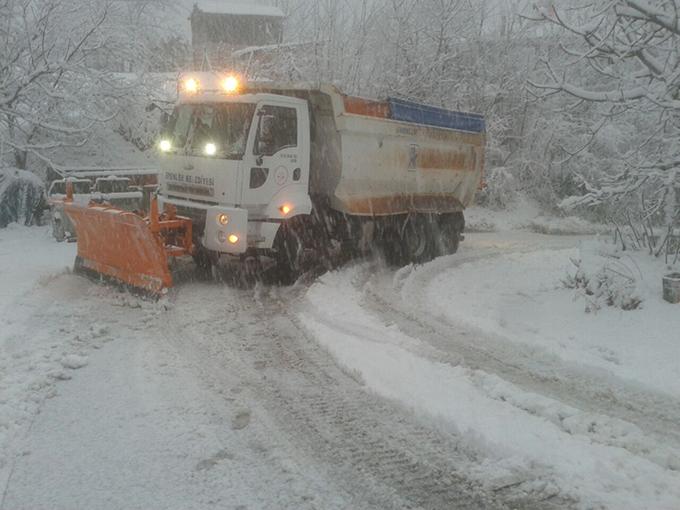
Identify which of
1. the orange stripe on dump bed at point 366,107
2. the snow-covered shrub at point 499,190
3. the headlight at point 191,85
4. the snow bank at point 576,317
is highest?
the headlight at point 191,85

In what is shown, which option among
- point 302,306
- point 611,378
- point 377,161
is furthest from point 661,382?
point 377,161

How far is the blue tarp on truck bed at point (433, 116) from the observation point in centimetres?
1041

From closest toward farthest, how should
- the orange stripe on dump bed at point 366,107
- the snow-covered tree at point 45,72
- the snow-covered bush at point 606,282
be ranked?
the snow-covered bush at point 606,282, the orange stripe on dump bed at point 366,107, the snow-covered tree at point 45,72

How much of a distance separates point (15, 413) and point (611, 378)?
4717 mm

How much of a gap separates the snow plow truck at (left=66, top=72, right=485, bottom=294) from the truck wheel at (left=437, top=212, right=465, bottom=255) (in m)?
1.29

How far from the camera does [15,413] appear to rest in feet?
14.0

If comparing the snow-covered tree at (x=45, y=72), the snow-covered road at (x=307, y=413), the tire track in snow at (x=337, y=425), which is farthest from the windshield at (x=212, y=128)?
the snow-covered tree at (x=45, y=72)

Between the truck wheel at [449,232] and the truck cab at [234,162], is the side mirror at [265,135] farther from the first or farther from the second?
the truck wheel at [449,232]

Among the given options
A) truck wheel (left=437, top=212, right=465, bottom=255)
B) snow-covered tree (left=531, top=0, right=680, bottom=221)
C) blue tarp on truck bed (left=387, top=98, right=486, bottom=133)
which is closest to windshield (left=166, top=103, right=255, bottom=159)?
blue tarp on truck bed (left=387, top=98, right=486, bottom=133)

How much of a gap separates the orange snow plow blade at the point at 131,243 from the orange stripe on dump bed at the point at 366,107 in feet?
9.74

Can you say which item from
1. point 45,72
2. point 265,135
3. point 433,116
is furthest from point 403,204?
point 45,72

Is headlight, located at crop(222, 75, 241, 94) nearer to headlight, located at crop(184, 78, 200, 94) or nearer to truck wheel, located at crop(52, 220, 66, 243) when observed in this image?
headlight, located at crop(184, 78, 200, 94)

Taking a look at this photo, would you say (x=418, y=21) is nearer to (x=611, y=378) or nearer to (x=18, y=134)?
(x=18, y=134)

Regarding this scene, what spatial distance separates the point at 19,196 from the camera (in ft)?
42.8
